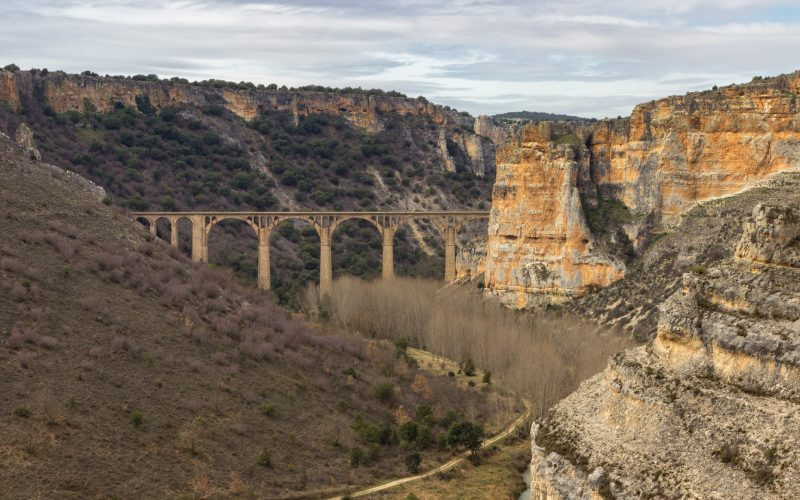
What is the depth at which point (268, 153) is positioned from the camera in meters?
105

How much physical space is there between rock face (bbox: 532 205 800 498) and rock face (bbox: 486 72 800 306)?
94.6 ft

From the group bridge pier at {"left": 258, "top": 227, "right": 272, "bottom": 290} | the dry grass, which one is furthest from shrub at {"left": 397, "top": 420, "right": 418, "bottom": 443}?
bridge pier at {"left": 258, "top": 227, "right": 272, "bottom": 290}

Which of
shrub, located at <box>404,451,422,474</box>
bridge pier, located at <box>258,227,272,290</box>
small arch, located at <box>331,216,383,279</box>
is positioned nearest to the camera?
shrub, located at <box>404,451,422,474</box>

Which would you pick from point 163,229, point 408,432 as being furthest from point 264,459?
point 163,229

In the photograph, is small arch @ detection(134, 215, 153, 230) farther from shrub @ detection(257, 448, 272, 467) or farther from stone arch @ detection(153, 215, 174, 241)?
shrub @ detection(257, 448, 272, 467)

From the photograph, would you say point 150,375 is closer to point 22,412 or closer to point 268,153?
point 22,412

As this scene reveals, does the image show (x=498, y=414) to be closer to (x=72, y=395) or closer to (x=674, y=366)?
(x=72, y=395)

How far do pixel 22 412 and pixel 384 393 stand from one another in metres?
16.9

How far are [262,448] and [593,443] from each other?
15848mm

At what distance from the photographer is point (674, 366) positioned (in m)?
23.5

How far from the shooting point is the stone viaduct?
66.4 m

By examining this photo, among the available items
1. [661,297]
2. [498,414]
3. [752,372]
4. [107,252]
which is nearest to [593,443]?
[752,372]

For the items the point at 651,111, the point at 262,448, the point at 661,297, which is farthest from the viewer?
the point at 651,111

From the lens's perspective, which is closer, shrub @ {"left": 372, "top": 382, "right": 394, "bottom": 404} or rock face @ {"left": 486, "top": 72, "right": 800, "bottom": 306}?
shrub @ {"left": 372, "top": 382, "right": 394, "bottom": 404}
